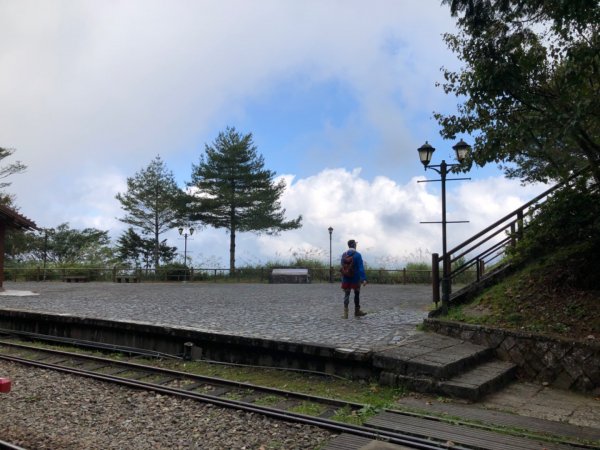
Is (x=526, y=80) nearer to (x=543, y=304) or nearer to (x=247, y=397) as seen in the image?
(x=543, y=304)

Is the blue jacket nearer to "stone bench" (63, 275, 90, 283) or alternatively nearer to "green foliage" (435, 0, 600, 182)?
"green foliage" (435, 0, 600, 182)

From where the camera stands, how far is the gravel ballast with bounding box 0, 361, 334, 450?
16.8 ft

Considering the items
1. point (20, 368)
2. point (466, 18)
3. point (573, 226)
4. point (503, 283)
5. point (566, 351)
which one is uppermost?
point (466, 18)

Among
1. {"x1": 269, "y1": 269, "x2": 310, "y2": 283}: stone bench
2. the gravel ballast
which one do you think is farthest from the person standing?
{"x1": 269, "y1": 269, "x2": 310, "y2": 283}: stone bench

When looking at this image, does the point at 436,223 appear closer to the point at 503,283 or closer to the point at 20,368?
the point at 503,283

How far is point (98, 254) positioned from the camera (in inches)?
1852

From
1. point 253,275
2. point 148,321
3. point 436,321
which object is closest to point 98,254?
point 253,275

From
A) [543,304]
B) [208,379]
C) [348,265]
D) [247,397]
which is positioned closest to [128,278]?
[348,265]

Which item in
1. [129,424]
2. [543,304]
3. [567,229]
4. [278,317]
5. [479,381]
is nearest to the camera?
[129,424]

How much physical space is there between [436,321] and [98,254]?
4365cm

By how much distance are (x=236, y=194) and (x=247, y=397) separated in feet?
105

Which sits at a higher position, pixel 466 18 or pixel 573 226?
pixel 466 18

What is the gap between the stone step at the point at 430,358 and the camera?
671 cm

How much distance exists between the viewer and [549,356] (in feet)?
23.3
